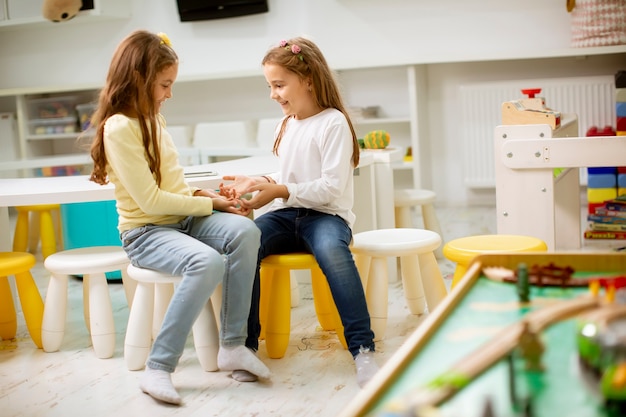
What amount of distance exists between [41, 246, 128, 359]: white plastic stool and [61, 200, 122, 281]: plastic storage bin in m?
0.79

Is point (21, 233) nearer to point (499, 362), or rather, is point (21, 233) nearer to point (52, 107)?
point (52, 107)

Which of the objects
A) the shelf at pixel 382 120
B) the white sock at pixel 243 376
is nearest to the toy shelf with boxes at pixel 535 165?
the white sock at pixel 243 376

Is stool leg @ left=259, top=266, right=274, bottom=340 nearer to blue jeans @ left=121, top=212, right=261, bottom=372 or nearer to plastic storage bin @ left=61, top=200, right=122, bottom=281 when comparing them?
blue jeans @ left=121, top=212, right=261, bottom=372

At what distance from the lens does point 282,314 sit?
2.30 meters

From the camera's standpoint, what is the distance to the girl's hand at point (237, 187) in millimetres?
2266

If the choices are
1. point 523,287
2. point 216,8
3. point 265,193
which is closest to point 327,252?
point 265,193

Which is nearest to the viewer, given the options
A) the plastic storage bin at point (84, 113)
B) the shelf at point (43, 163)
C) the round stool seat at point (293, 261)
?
the round stool seat at point (293, 261)

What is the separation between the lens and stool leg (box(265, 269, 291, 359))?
2295 millimetres

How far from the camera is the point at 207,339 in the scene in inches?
89.0

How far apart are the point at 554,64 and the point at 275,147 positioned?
276cm

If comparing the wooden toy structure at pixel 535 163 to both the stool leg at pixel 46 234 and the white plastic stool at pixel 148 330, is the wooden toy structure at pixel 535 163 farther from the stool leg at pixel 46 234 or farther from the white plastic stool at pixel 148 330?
the stool leg at pixel 46 234

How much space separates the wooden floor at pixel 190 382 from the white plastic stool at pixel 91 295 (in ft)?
0.17

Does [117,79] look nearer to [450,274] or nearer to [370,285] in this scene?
[370,285]

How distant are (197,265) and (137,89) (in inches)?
19.1
